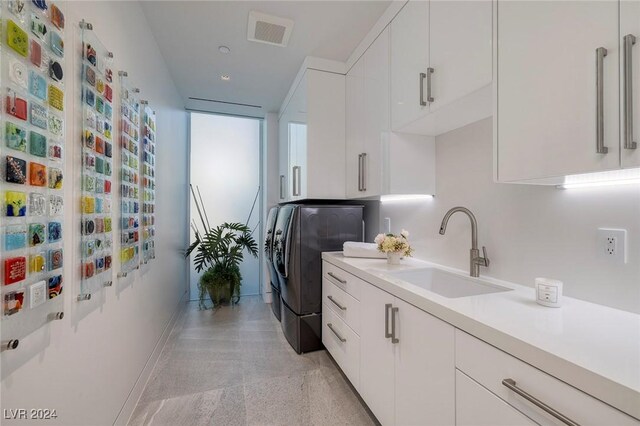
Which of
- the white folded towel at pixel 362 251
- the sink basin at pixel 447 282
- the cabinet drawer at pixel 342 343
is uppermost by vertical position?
the white folded towel at pixel 362 251

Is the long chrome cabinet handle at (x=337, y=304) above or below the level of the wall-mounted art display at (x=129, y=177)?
below

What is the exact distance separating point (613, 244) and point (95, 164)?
6.81ft

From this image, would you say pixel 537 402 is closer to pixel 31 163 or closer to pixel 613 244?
pixel 613 244

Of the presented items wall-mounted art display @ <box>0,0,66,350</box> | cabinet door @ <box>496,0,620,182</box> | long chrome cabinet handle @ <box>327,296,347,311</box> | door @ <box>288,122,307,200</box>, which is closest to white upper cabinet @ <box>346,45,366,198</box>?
door @ <box>288,122,307,200</box>

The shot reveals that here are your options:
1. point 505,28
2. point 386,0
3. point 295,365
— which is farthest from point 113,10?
point 295,365

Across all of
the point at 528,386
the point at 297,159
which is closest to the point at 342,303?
the point at 528,386

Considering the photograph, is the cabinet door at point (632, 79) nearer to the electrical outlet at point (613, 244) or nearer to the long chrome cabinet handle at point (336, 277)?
the electrical outlet at point (613, 244)

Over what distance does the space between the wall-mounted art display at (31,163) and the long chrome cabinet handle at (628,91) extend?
5.29ft

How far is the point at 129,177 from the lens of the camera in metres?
1.60

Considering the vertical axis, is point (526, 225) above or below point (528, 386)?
above

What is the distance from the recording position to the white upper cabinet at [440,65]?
1.19m

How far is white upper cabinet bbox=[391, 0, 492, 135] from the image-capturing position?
1.19 m

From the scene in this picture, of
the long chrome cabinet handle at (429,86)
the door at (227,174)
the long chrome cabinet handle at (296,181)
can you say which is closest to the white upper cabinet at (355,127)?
the long chrome cabinet handle at (296,181)

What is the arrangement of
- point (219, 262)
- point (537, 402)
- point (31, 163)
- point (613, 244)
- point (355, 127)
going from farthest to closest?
1. point (219, 262)
2. point (355, 127)
3. point (613, 244)
4. point (31, 163)
5. point (537, 402)
